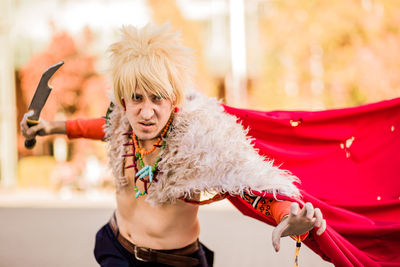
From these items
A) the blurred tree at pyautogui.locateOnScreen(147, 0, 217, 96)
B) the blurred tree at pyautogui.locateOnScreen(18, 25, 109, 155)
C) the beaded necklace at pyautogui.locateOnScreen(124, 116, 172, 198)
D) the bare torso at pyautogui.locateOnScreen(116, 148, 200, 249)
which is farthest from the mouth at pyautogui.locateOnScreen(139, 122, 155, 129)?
the blurred tree at pyautogui.locateOnScreen(18, 25, 109, 155)

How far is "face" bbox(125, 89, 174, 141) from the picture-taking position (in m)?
2.68

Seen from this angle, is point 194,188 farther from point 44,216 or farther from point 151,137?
point 44,216

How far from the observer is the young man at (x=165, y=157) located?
2.61m

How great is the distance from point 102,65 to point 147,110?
12.6 meters

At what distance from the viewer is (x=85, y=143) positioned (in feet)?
55.6

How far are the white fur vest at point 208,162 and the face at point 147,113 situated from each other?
0.10m

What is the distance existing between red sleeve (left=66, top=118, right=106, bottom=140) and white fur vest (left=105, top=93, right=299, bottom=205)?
0.38 metres

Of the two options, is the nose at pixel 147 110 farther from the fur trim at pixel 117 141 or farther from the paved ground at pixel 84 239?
the paved ground at pixel 84 239

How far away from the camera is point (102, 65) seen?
14867mm

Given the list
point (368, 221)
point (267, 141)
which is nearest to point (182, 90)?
point (267, 141)

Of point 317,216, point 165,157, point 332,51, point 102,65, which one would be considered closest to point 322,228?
point 317,216

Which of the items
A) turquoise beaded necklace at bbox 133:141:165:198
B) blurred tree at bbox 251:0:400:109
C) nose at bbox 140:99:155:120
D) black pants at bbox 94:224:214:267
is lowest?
black pants at bbox 94:224:214:267

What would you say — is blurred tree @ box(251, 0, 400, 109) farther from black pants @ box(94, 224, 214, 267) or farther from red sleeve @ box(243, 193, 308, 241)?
red sleeve @ box(243, 193, 308, 241)

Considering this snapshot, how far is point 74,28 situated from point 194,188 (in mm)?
15732
